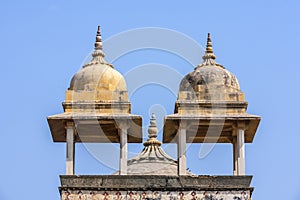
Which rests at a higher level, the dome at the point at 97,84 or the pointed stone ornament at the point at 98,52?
the pointed stone ornament at the point at 98,52

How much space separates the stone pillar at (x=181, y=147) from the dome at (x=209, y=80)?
1.20 metres

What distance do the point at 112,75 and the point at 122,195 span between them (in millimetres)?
3939

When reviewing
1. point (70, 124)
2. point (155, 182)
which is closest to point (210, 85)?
point (155, 182)

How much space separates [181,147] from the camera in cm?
3128

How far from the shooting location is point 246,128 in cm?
3178

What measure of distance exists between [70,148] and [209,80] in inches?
170

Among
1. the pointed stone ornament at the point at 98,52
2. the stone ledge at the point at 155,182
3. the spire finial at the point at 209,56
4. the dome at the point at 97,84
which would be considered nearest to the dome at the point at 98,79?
the dome at the point at 97,84

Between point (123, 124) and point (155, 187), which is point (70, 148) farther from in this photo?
point (155, 187)

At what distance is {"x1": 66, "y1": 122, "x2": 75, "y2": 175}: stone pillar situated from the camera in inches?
1225

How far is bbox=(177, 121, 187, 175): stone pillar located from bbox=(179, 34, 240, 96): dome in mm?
1202

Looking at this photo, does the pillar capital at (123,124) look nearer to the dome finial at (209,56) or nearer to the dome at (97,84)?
the dome at (97,84)

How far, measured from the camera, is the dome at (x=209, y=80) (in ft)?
105

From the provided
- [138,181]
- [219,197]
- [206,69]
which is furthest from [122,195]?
[206,69]

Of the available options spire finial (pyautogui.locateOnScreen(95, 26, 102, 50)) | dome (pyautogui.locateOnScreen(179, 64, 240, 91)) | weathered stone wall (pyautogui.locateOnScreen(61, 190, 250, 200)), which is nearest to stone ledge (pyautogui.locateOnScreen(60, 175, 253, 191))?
weathered stone wall (pyautogui.locateOnScreen(61, 190, 250, 200))
